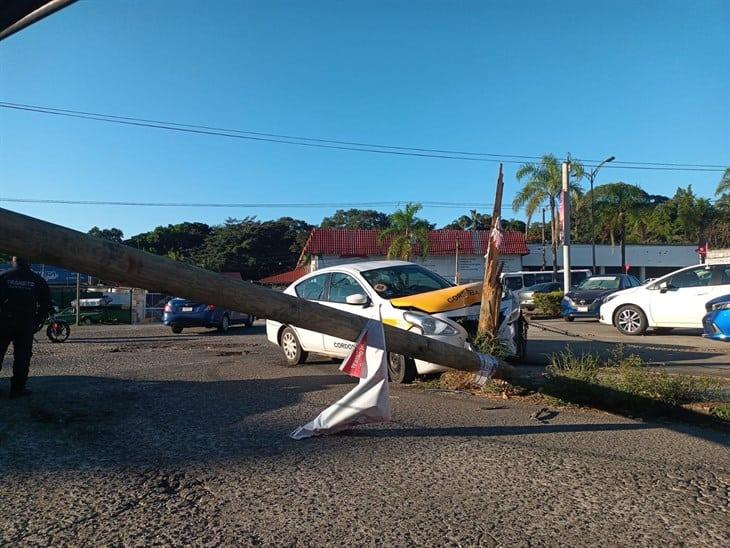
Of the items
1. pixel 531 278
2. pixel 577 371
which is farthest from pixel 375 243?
pixel 577 371

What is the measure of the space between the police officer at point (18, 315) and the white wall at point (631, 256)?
46079 mm

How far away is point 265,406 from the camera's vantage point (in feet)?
20.9

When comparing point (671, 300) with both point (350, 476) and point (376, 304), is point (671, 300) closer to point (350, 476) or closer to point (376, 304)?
point (376, 304)

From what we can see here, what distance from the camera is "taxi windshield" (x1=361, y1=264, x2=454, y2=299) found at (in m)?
8.25

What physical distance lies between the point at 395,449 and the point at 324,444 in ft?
1.96

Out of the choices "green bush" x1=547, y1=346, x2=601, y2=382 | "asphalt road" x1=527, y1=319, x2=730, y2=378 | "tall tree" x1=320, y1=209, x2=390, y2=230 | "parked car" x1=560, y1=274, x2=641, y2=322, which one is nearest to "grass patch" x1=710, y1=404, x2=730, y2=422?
"green bush" x1=547, y1=346, x2=601, y2=382

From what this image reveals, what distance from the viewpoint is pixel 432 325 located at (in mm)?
7180

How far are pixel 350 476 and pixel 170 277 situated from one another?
1.89 m

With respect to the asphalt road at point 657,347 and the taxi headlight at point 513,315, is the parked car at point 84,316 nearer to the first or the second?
the asphalt road at point 657,347

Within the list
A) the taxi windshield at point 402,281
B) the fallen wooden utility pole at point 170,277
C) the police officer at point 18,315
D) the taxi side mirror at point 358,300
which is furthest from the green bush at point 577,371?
the police officer at point 18,315

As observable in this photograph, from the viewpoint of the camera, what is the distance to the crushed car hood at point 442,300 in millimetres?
7578

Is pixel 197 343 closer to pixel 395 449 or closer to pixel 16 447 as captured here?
pixel 16 447

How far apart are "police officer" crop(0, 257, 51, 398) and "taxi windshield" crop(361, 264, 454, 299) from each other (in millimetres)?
4251

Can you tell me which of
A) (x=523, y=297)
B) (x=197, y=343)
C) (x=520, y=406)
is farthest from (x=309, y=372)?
(x=523, y=297)
